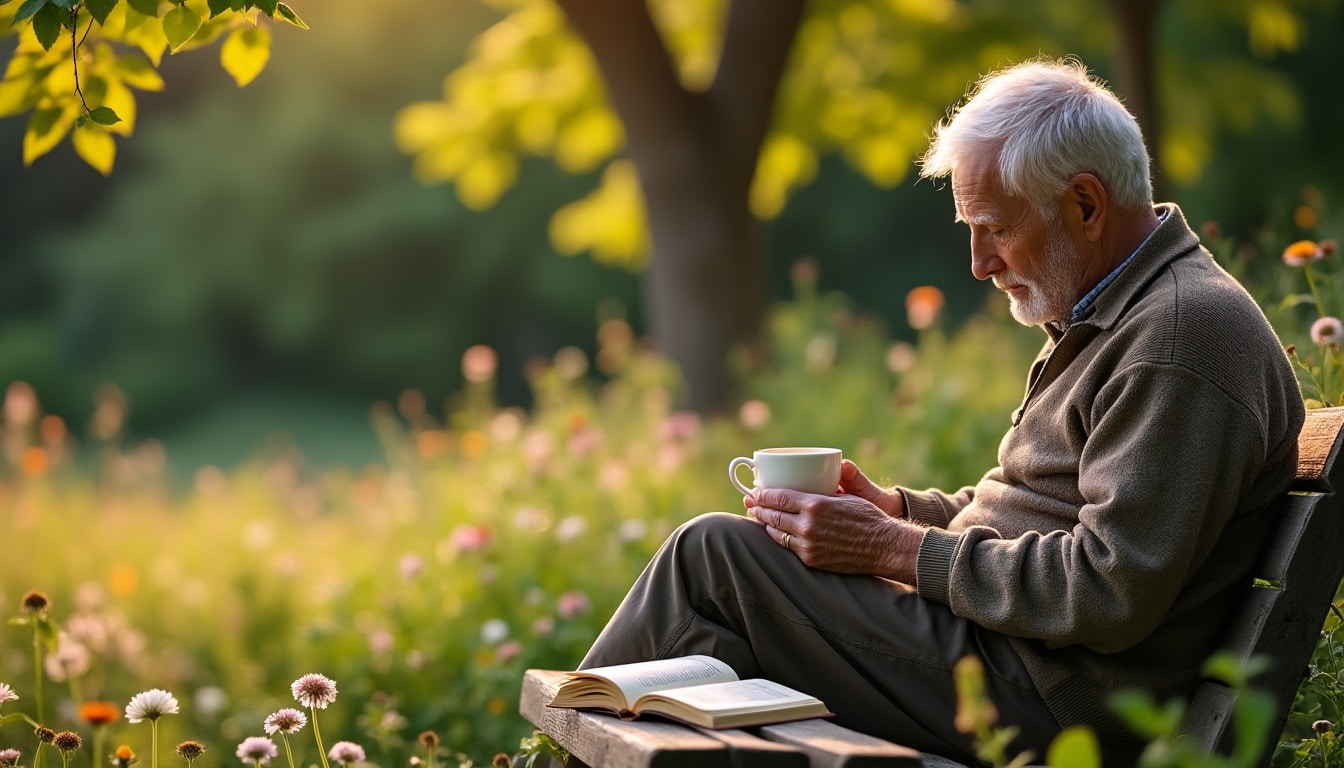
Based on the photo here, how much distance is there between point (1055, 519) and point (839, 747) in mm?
831

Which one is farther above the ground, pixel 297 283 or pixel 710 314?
pixel 297 283

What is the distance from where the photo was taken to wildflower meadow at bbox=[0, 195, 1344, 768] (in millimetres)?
4066

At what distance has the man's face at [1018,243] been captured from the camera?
2.49 meters

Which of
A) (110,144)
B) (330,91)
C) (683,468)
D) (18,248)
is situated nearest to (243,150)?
(330,91)

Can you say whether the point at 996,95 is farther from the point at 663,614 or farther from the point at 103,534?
the point at 103,534

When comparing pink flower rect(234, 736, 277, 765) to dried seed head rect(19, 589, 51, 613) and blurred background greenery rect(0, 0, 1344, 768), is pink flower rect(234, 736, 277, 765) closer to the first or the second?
dried seed head rect(19, 589, 51, 613)

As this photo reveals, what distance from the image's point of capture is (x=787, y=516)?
2521 mm

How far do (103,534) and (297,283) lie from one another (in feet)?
67.4

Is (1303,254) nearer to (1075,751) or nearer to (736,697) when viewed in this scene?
(736,697)

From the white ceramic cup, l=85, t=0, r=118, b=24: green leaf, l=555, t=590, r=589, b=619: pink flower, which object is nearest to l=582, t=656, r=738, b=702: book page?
the white ceramic cup

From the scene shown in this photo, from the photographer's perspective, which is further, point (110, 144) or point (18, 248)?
point (18, 248)

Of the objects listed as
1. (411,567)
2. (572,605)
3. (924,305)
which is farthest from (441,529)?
(924,305)

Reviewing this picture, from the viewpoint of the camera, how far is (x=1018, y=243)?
253 centimetres

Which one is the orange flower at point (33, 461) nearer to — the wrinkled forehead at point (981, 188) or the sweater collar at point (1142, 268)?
the wrinkled forehead at point (981, 188)
